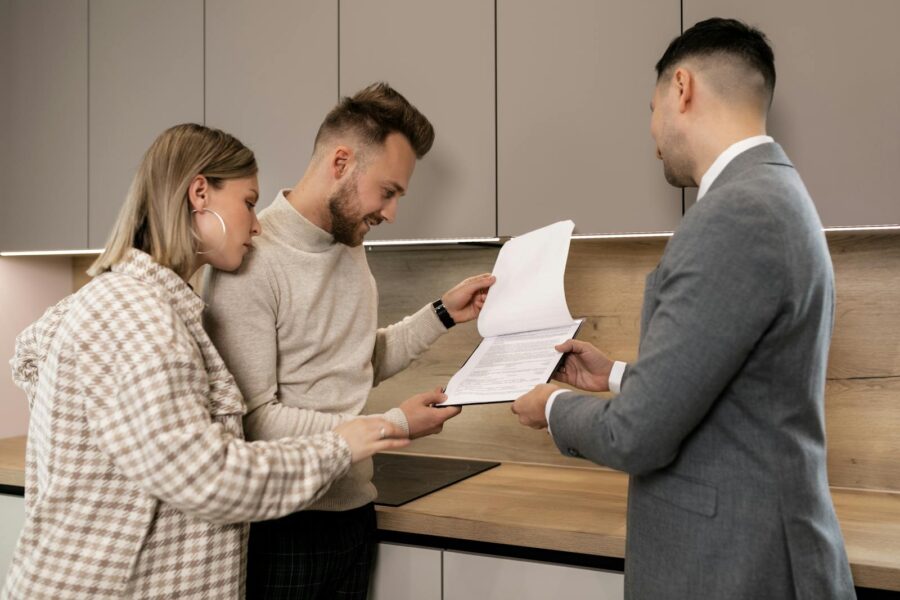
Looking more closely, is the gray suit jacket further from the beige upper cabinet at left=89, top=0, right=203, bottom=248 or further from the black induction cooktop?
the beige upper cabinet at left=89, top=0, right=203, bottom=248

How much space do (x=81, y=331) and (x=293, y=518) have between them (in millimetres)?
505

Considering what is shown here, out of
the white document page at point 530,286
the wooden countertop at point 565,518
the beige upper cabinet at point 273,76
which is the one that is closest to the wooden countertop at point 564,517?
the wooden countertop at point 565,518

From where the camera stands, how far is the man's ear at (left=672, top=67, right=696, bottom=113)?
114 centimetres

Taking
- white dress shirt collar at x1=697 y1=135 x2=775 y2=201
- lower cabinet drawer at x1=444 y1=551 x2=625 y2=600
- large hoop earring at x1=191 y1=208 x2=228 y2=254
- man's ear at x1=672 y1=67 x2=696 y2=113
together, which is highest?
man's ear at x1=672 y1=67 x2=696 y2=113

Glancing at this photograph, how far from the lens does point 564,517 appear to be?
148 centimetres

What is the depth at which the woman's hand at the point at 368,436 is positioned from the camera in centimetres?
119

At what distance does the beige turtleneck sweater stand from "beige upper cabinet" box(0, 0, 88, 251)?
101 centimetres

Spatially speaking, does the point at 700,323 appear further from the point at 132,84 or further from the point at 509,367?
the point at 132,84

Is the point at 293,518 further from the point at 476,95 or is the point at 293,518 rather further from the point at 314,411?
the point at 476,95

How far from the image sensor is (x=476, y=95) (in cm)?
173

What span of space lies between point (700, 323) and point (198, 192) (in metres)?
0.74

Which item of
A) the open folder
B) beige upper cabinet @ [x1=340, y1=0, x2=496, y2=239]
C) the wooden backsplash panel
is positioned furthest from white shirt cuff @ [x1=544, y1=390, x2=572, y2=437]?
the wooden backsplash panel

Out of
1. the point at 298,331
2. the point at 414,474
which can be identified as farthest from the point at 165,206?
the point at 414,474

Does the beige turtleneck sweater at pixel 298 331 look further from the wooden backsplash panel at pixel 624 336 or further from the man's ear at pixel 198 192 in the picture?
the wooden backsplash panel at pixel 624 336
